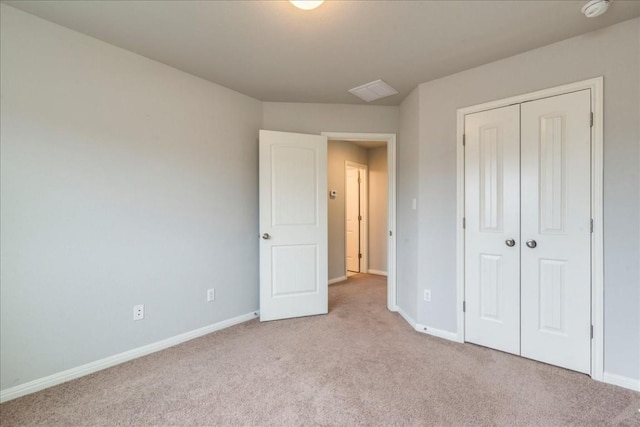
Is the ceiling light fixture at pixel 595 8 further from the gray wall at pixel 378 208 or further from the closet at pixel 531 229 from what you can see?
the gray wall at pixel 378 208

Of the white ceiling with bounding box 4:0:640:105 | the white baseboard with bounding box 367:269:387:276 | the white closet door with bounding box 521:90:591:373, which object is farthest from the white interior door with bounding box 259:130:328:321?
the white baseboard with bounding box 367:269:387:276

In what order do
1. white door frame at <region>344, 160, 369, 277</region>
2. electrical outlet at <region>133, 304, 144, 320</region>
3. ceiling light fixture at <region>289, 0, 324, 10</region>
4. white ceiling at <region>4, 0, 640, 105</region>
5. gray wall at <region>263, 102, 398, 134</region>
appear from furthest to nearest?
1. white door frame at <region>344, 160, 369, 277</region>
2. gray wall at <region>263, 102, 398, 134</region>
3. electrical outlet at <region>133, 304, 144, 320</region>
4. white ceiling at <region>4, 0, 640, 105</region>
5. ceiling light fixture at <region>289, 0, 324, 10</region>

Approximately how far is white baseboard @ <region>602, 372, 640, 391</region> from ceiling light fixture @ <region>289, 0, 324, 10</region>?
9.59 feet

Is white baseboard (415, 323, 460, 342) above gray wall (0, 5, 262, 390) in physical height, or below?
below

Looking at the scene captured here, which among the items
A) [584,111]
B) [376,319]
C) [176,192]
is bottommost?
[376,319]

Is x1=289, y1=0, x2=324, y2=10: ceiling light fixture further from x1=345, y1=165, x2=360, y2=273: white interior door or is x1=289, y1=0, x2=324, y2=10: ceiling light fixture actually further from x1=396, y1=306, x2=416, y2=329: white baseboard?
x1=345, y1=165, x2=360, y2=273: white interior door

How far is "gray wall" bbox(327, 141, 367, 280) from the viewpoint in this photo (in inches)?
182

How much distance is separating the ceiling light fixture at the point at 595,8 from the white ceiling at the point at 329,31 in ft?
0.15

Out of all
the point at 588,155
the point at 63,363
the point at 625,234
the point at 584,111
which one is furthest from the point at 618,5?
the point at 63,363

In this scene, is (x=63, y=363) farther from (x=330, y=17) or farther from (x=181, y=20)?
(x=330, y=17)

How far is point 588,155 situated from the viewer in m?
1.99

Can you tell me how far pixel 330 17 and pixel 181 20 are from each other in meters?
0.94

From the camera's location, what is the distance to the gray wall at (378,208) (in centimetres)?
519

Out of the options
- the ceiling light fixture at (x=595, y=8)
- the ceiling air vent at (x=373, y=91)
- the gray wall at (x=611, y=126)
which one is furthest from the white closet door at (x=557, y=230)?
the ceiling air vent at (x=373, y=91)
